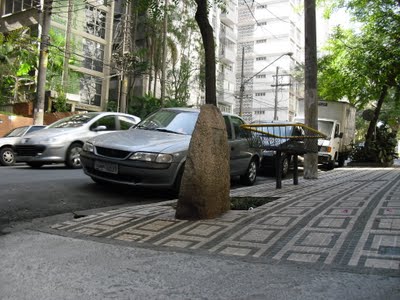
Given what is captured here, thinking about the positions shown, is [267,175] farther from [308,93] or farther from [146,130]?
→ [146,130]

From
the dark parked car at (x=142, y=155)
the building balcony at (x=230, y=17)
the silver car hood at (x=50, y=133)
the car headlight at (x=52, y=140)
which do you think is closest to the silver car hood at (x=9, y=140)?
the silver car hood at (x=50, y=133)

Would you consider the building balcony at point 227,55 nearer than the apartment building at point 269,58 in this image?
Yes

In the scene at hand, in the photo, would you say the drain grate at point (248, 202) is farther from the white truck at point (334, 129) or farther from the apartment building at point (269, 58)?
the apartment building at point (269, 58)

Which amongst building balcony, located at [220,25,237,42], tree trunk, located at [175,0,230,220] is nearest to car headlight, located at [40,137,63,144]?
tree trunk, located at [175,0,230,220]

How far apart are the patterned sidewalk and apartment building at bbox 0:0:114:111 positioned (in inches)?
869

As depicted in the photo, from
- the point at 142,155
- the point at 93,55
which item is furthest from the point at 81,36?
the point at 142,155

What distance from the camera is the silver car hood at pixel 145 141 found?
6818mm

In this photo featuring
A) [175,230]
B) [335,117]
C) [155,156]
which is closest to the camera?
[175,230]

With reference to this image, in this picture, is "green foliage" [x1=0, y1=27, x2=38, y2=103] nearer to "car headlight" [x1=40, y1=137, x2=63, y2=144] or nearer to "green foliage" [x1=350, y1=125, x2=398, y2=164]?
"car headlight" [x1=40, y1=137, x2=63, y2=144]

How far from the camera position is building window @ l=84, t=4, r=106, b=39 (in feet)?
97.2

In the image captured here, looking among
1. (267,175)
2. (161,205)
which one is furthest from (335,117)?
(161,205)

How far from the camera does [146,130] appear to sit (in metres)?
7.92

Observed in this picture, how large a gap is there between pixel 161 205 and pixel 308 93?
6.05 m

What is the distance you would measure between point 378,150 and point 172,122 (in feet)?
50.8
